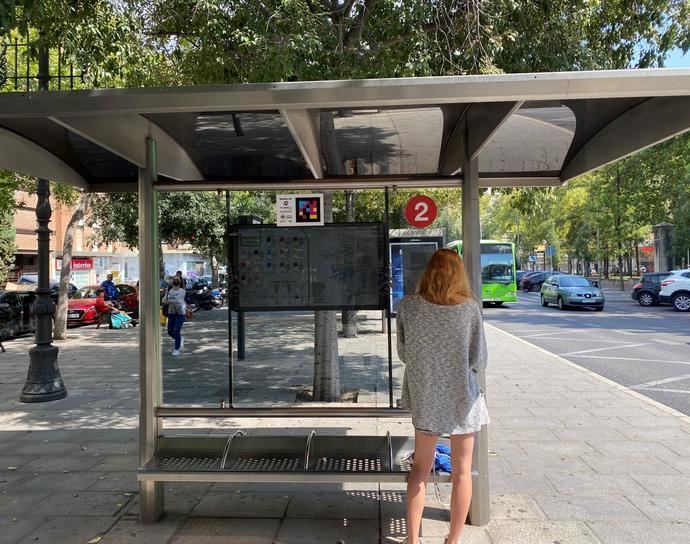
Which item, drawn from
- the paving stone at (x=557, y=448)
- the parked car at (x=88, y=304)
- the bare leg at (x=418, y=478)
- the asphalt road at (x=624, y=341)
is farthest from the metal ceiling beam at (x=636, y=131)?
the parked car at (x=88, y=304)

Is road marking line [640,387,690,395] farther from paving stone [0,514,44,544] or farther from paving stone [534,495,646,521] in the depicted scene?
paving stone [0,514,44,544]

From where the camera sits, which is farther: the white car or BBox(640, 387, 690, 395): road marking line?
the white car

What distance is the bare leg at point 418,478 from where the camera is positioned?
3.15 m

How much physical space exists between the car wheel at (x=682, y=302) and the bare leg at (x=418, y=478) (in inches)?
929

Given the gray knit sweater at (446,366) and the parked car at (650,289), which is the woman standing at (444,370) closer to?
the gray knit sweater at (446,366)

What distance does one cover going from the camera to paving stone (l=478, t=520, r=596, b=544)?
3578 millimetres

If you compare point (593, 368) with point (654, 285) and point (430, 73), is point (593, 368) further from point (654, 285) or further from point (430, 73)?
point (654, 285)

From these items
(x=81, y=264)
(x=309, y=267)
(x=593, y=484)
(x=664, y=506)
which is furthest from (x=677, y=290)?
(x=81, y=264)

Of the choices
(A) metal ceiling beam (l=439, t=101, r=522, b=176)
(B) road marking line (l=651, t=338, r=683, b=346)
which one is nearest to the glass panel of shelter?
(A) metal ceiling beam (l=439, t=101, r=522, b=176)

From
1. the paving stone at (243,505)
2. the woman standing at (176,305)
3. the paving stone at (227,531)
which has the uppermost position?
the woman standing at (176,305)

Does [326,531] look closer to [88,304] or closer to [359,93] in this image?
[359,93]

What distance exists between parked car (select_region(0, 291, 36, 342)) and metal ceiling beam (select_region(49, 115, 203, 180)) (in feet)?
44.1

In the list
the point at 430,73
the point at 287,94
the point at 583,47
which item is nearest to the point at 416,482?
Answer: the point at 287,94

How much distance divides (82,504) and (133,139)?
2.74 metres
